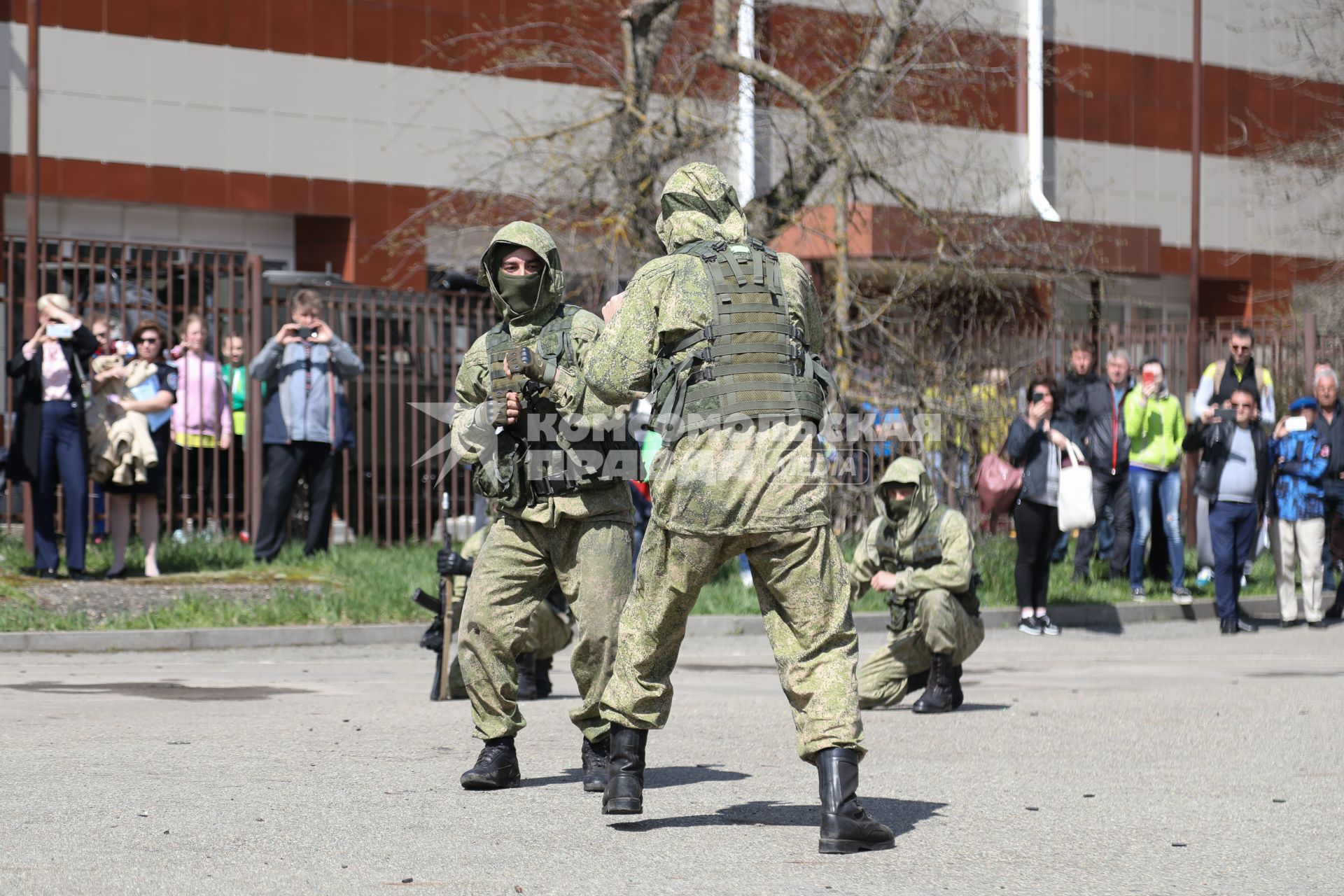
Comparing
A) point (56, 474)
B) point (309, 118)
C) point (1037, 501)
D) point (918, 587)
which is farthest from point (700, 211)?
point (309, 118)

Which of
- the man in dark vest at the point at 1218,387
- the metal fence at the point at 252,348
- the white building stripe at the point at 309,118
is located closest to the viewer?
the metal fence at the point at 252,348

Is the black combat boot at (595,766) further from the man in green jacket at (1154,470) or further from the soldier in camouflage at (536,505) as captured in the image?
the man in green jacket at (1154,470)

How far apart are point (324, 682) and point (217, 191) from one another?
43.3ft

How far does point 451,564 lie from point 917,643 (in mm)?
2294

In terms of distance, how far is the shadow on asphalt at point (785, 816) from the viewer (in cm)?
597

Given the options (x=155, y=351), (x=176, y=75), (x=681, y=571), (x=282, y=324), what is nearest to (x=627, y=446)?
(x=681, y=571)

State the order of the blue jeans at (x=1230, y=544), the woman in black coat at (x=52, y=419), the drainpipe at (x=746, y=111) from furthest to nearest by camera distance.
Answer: the drainpipe at (x=746, y=111) < the blue jeans at (x=1230, y=544) < the woman in black coat at (x=52, y=419)

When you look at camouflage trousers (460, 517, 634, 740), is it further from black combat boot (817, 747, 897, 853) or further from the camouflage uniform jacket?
the camouflage uniform jacket

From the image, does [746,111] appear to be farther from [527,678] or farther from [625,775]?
[625,775]

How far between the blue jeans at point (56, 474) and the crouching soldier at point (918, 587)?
632 centimetres

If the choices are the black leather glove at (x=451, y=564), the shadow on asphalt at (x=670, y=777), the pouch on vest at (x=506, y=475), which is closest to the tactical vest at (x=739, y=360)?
the pouch on vest at (x=506, y=475)

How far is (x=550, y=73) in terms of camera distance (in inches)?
953

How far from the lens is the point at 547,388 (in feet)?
21.5

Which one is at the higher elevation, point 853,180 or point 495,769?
point 853,180
